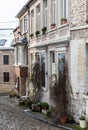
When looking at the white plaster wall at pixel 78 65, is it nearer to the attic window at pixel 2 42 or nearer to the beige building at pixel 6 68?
the beige building at pixel 6 68

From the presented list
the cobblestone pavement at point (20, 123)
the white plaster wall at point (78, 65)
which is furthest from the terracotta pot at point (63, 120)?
the white plaster wall at point (78, 65)

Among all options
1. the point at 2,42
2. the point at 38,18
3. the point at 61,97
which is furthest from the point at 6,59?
the point at 61,97

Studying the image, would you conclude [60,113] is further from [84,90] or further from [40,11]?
[40,11]

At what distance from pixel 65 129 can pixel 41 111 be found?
6.83 meters

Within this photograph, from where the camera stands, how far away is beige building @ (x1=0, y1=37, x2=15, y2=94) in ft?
184

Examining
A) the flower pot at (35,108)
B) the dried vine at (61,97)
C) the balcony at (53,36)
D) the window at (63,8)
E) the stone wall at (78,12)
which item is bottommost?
the flower pot at (35,108)

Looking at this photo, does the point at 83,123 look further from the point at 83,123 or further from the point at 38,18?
the point at 38,18

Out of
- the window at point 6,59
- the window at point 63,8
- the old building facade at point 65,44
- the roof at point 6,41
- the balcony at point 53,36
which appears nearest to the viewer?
the old building facade at point 65,44

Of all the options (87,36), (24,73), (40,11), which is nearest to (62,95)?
(87,36)

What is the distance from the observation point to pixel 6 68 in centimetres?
5641

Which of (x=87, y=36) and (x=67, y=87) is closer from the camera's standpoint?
(x=87, y=36)

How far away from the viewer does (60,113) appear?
1991cm

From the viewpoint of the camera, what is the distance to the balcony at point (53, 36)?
68.8 ft

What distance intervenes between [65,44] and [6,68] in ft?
119
